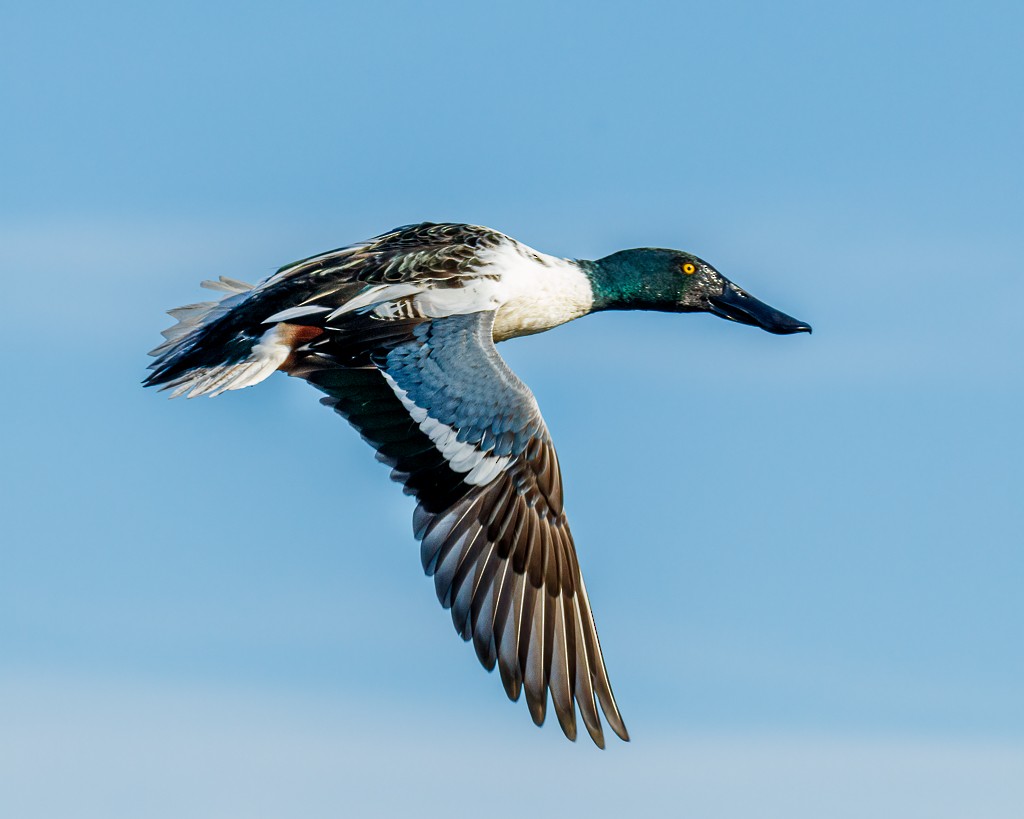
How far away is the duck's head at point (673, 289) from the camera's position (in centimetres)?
1227

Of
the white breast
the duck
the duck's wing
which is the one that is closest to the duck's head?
the white breast

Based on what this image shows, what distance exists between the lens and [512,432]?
31.9 feet

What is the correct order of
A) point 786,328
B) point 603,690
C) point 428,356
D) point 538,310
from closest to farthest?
point 603,690
point 428,356
point 538,310
point 786,328

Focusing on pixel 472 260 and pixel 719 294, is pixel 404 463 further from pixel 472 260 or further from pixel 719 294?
pixel 719 294

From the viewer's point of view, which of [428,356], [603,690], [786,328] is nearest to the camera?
[603,690]

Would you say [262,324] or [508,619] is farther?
[262,324]

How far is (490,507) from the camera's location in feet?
31.6

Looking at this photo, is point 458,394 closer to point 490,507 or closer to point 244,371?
point 490,507

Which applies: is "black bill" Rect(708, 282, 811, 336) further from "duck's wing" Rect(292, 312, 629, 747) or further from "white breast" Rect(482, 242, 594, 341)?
"duck's wing" Rect(292, 312, 629, 747)

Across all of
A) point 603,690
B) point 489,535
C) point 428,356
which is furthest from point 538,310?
point 603,690

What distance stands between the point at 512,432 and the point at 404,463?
2.24ft

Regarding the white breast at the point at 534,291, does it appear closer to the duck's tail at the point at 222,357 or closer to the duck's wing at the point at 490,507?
the duck's wing at the point at 490,507

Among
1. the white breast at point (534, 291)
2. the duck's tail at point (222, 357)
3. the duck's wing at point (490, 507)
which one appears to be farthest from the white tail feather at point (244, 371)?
the white breast at point (534, 291)

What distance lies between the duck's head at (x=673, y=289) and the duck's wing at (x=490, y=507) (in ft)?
7.85
